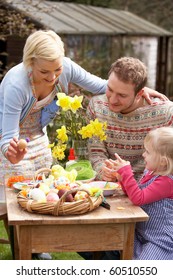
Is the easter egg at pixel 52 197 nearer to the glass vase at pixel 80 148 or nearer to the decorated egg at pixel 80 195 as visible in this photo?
the decorated egg at pixel 80 195

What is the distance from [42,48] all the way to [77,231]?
113 cm

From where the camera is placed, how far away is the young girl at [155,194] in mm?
3629

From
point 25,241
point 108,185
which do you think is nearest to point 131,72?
point 108,185

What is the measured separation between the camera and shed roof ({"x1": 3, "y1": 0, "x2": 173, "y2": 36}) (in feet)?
38.2

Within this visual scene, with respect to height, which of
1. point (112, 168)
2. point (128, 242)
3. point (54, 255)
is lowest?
point (54, 255)

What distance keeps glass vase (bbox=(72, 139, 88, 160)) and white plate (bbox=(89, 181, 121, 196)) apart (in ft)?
1.87

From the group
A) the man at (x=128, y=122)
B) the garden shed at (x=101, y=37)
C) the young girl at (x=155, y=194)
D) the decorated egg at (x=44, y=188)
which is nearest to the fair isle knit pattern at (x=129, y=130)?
the man at (x=128, y=122)

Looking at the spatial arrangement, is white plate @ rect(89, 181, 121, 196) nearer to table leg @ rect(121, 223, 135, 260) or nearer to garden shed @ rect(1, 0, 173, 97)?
table leg @ rect(121, 223, 135, 260)

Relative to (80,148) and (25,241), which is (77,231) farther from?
(80,148)

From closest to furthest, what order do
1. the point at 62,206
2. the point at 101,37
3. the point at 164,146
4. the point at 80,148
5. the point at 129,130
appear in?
the point at 62,206 → the point at 164,146 → the point at 129,130 → the point at 80,148 → the point at 101,37

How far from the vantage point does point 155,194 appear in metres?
3.63

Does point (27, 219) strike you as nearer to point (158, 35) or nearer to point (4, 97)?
point (4, 97)

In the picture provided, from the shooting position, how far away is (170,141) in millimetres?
3621
